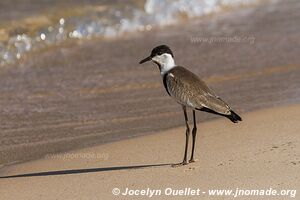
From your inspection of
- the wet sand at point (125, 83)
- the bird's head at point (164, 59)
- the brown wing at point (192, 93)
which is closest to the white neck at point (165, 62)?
the bird's head at point (164, 59)

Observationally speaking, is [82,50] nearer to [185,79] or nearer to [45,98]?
[45,98]

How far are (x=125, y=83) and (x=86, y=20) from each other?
3.97 metres

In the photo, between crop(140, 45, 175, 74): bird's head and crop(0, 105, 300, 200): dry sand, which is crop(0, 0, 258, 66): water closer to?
crop(0, 105, 300, 200): dry sand

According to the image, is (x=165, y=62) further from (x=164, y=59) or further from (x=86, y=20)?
(x=86, y=20)

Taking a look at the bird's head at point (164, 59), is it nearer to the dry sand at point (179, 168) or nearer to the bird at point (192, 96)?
the bird at point (192, 96)

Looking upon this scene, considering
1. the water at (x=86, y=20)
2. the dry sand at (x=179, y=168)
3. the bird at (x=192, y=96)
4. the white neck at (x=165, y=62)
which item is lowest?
the dry sand at (x=179, y=168)

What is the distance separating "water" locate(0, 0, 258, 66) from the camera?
11867 mm

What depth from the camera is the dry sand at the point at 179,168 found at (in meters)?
5.64

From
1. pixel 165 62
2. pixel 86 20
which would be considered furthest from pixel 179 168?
pixel 86 20

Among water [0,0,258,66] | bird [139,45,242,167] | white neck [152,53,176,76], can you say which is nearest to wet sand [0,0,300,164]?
water [0,0,258,66]

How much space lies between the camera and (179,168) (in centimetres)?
612

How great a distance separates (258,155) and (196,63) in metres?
4.21

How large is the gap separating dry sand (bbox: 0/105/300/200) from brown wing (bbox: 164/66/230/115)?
1.23ft

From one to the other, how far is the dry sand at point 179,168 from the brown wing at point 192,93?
1.23ft
